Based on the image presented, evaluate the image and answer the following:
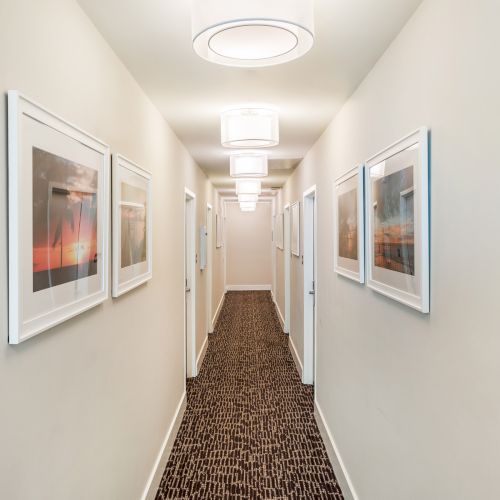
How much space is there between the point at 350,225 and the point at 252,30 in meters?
1.51

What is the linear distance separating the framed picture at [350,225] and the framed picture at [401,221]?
0.15 m

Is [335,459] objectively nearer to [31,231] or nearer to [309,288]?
[309,288]

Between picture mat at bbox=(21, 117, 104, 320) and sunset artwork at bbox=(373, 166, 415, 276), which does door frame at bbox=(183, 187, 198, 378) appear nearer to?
sunset artwork at bbox=(373, 166, 415, 276)

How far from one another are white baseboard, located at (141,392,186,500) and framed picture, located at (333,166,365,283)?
1712 mm

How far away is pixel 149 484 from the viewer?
267cm

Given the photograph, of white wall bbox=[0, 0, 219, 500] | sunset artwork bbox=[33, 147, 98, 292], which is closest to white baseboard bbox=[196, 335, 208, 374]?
white wall bbox=[0, 0, 219, 500]

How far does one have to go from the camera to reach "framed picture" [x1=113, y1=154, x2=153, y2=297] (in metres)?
2.00

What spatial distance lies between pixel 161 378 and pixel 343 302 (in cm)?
136

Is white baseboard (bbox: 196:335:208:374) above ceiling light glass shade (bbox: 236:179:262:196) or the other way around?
the other way around

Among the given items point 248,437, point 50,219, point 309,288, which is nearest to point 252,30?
point 50,219

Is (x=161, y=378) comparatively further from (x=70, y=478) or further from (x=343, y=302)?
(x=70, y=478)

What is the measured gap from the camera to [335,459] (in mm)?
3012

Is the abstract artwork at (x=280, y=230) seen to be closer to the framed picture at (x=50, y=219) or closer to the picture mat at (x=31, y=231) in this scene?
the framed picture at (x=50, y=219)

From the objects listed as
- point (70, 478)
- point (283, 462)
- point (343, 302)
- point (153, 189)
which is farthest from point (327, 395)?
point (70, 478)
